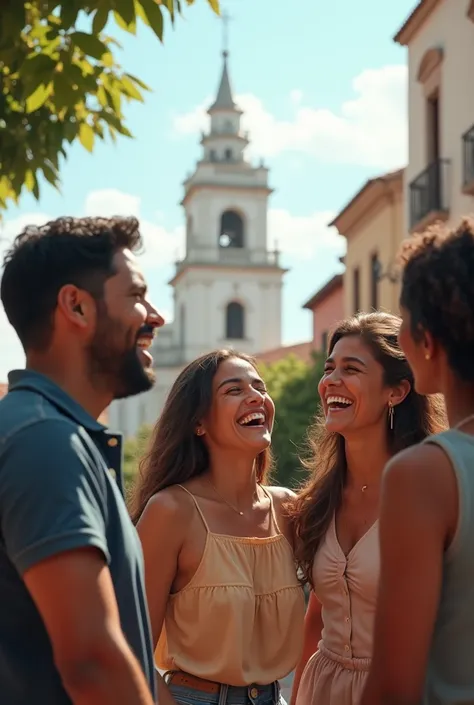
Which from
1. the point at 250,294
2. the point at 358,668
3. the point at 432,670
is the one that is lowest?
the point at 358,668

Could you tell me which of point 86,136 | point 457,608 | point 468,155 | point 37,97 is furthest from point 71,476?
point 468,155

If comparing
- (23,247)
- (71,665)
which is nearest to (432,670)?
(71,665)

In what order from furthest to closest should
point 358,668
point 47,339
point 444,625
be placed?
point 358,668 < point 47,339 < point 444,625

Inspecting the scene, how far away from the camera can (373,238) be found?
33000mm

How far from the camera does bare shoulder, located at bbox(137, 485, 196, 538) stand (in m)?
4.61

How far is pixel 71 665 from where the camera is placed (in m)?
2.54

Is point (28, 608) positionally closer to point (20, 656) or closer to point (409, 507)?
point (20, 656)

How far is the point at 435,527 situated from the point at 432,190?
22.3 metres

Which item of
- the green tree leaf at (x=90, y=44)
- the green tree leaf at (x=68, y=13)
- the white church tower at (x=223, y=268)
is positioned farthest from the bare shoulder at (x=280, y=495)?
the white church tower at (x=223, y=268)

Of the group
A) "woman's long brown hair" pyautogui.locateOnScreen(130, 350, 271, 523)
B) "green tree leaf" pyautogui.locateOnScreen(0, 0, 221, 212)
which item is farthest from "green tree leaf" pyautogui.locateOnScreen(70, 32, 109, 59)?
"woman's long brown hair" pyautogui.locateOnScreen(130, 350, 271, 523)

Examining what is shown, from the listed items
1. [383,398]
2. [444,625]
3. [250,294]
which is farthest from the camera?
[250,294]

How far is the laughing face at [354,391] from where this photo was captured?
4.82 meters

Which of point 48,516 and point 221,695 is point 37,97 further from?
point 48,516

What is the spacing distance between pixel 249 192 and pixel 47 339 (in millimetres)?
81919
